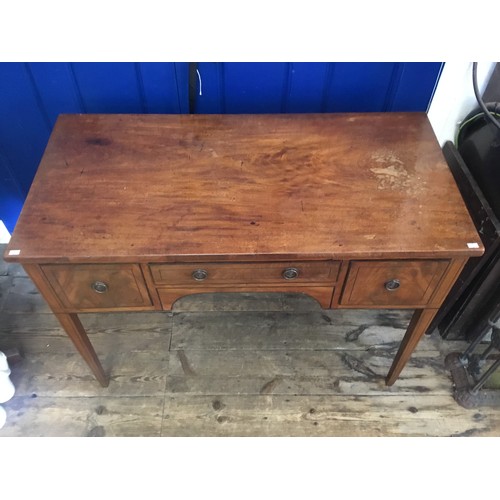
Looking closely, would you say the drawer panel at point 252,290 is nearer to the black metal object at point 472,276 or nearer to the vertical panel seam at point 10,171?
the black metal object at point 472,276

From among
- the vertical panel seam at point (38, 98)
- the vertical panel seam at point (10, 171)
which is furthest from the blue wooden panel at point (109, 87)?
the vertical panel seam at point (10, 171)

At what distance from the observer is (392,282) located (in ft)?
3.21

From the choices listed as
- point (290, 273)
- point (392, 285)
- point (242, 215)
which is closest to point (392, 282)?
point (392, 285)

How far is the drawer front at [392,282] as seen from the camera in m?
0.94

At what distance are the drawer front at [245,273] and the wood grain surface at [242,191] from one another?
0.15 ft

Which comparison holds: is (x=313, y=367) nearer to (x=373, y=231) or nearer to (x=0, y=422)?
(x=373, y=231)

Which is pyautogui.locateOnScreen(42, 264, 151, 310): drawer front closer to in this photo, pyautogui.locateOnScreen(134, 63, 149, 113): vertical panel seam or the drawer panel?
the drawer panel

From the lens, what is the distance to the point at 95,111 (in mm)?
1321

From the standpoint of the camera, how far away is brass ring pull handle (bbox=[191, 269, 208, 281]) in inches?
37.1

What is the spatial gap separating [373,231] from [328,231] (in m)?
0.09

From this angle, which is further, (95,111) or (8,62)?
(95,111)

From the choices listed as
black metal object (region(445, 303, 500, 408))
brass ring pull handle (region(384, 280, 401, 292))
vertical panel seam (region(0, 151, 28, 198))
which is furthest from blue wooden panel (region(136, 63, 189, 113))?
black metal object (region(445, 303, 500, 408))

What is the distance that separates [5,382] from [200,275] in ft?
2.57

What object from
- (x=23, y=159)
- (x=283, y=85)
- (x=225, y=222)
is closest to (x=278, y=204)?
(x=225, y=222)
